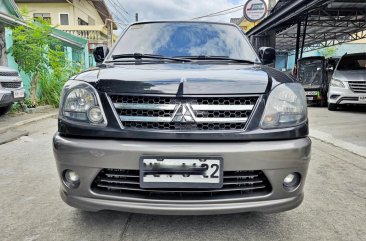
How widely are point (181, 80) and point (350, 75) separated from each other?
338 inches

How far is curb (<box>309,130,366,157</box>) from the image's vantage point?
4631 mm

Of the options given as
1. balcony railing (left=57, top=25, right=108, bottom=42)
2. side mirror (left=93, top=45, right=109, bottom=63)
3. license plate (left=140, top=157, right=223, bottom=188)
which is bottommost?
license plate (left=140, top=157, right=223, bottom=188)

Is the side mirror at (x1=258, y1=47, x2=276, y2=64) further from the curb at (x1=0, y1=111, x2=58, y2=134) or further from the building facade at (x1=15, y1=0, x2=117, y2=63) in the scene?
the building facade at (x1=15, y1=0, x2=117, y2=63)

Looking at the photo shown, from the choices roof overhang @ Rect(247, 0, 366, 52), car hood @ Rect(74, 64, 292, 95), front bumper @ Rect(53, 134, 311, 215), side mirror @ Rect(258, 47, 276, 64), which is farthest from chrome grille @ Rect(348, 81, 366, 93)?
front bumper @ Rect(53, 134, 311, 215)

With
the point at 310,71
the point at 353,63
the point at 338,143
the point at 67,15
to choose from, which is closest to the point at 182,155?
the point at 338,143

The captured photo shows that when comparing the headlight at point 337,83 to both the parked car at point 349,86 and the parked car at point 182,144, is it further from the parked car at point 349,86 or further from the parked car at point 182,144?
the parked car at point 182,144

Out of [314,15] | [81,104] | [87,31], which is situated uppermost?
[87,31]

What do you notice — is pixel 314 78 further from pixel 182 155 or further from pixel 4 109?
pixel 182 155

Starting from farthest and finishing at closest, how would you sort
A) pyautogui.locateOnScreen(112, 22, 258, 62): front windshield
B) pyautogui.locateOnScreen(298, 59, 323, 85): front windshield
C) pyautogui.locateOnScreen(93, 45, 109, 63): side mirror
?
pyautogui.locateOnScreen(298, 59, 323, 85): front windshield, pyautogui.locateOnScreen(93, 45, 109, 63): side mirror, pyautogui.locateOnScreen(112, 22, 258, 62): front windshield

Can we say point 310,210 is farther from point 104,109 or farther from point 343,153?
point 343,153

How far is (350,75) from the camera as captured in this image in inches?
359

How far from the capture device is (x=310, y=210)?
264 centimetres

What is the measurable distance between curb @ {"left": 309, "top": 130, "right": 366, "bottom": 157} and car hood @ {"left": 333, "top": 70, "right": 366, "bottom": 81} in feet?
12.2

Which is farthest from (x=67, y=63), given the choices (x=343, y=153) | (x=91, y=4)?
(x=91, y=4)
